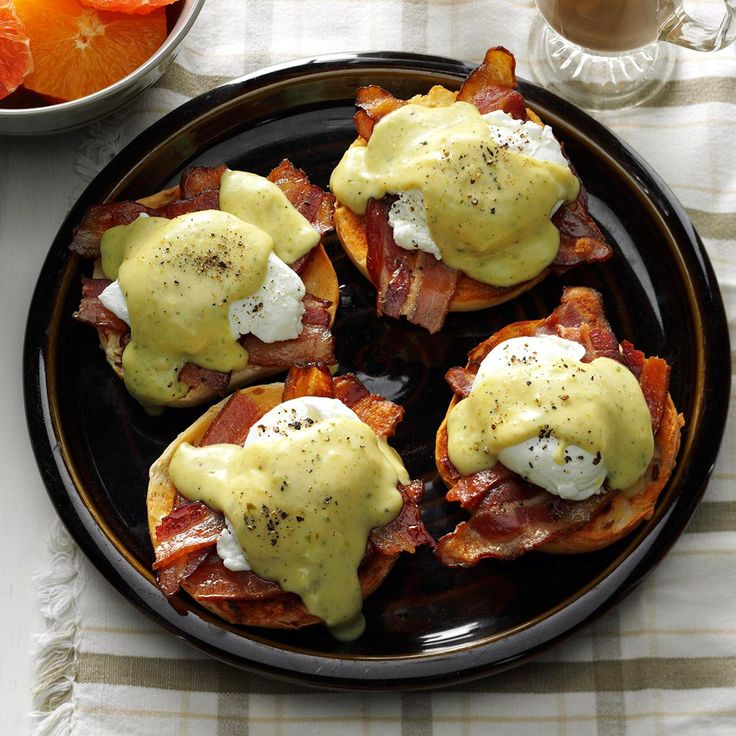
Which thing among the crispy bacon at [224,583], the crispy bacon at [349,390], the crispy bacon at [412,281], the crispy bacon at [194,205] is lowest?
the crispy bacon at [224,583]

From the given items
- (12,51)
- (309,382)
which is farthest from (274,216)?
(12,51)

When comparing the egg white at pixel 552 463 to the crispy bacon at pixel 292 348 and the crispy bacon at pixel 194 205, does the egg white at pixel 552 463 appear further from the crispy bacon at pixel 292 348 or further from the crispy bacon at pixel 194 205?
the crispy bacon at pixel 194 205

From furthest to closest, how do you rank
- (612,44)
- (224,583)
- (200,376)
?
(612,44) → (200,376) → (224,583)

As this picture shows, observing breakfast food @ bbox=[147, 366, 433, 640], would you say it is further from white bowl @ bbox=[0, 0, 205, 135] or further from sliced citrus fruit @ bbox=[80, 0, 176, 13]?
sliced citrus fruit @ bbox=[80, 0, 176, 13]

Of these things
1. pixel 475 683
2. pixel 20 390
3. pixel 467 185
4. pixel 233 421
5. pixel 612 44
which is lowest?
pixel 475 683

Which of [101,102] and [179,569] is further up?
[101,102]

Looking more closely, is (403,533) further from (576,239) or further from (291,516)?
(576,239)

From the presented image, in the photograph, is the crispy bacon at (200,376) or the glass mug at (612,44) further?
the glass mug at (612,44)

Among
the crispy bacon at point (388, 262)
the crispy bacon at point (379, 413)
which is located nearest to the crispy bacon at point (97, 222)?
the crispy bacon at point (388, 262)
